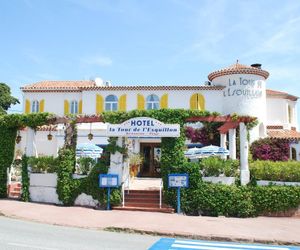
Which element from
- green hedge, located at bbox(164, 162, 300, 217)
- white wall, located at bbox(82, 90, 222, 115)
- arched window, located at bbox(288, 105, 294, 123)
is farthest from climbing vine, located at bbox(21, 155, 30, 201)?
arched window, located at bbox(288, 105, 294, 123)

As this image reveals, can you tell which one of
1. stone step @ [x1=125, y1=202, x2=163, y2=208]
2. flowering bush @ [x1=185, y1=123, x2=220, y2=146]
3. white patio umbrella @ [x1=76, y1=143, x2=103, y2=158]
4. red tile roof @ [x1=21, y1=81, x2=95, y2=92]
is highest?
red tile roof @ [x1=21, y1=81, x2=95, y2=92]

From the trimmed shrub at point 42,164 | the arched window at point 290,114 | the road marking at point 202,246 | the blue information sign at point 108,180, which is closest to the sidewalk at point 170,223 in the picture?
the road marking at point 202,246

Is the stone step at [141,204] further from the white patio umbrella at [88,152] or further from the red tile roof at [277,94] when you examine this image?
the red tile roof at [277,94]

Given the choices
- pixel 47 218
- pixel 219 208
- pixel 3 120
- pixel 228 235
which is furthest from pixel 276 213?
pixel 3 120

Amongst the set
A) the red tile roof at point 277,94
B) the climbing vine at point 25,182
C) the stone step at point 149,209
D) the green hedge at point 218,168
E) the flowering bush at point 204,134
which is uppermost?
the red tile roof at point 277,94

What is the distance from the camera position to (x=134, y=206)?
17.0 meters

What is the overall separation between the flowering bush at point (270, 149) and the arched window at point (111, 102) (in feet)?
38.1

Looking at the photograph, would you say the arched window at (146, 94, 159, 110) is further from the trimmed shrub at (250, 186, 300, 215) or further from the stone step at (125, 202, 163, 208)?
the trimmed shrub at (250, 186, 300, 215)

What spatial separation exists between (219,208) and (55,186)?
25.8 ft

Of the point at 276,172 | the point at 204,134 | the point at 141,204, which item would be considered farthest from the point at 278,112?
the point at 141,204

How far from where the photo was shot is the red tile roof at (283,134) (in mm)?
30172

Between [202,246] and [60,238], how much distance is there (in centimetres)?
397

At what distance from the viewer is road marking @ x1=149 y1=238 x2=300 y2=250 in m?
10.3

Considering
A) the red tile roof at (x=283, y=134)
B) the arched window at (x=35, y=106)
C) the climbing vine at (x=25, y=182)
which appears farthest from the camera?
the arched window at (x=35, y=106)
